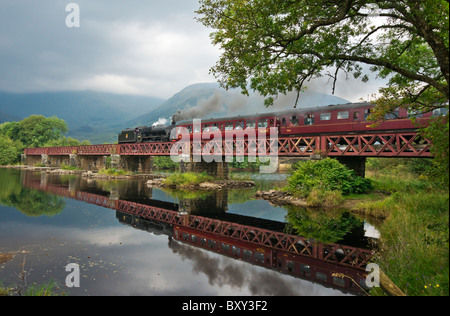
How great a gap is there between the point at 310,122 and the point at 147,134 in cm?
2628

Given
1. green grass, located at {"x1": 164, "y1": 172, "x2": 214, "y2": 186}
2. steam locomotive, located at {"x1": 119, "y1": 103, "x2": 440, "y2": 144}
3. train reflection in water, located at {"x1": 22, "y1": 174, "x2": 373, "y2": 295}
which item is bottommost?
train reflection in water, located at {"x1": 22, "y1": 174, "x2": 373, "y2": 295}

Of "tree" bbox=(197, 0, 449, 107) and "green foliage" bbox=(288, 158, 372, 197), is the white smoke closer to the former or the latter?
"green foliage" bbox=(288, 158, 372, 197)

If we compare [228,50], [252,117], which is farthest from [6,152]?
[228,50]

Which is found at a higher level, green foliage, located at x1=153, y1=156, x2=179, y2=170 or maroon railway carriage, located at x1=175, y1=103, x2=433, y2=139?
maroon railway carriage, located at x1=175, y1=103, x2=433, y2=139

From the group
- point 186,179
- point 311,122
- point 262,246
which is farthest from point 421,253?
point 186,179

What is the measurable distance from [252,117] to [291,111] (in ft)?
12.8

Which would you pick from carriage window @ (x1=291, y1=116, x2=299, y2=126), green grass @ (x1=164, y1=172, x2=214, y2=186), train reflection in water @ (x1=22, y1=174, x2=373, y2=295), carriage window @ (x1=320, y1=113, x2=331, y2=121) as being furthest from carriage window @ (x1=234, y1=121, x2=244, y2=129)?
train reflection in water @ (x1=22, y1=174, x2=373, y2=295)

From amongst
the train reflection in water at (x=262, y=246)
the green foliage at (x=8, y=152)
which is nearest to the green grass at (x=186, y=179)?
the train reflection in water at (x=262, y=246)

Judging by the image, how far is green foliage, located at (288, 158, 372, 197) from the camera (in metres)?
18.8

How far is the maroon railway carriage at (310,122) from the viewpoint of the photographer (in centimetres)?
1917

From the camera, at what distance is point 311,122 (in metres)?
22.6

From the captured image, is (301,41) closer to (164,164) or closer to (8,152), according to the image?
(164,164)

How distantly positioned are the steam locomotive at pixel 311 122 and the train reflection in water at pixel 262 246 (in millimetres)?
9235
